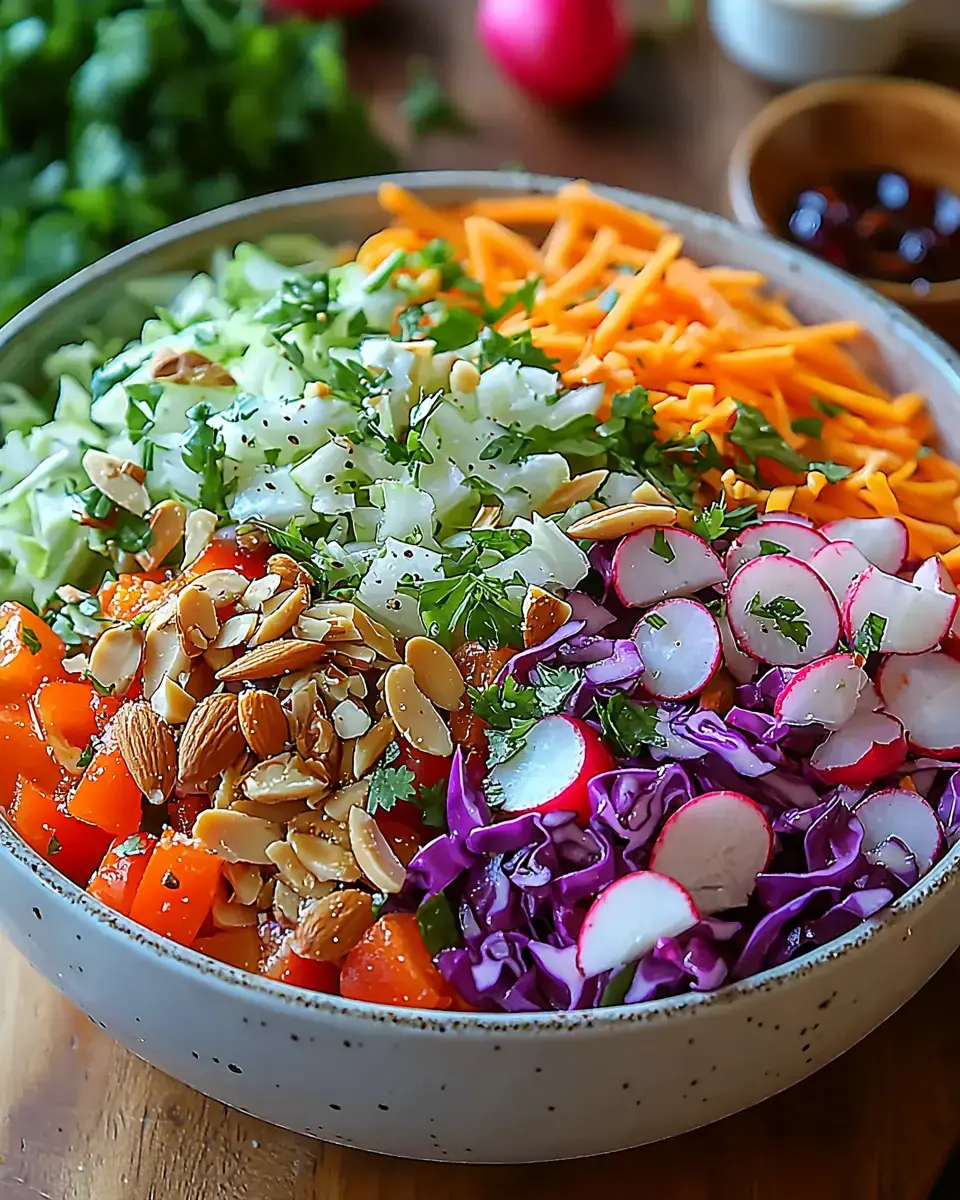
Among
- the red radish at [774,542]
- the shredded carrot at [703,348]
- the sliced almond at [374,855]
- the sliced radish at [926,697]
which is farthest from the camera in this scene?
the shredded carrot at [703,348]

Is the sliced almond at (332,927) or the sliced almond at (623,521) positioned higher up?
the sliced almond at (623,521)

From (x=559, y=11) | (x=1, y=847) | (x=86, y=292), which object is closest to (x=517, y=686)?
(x=1, y=847)

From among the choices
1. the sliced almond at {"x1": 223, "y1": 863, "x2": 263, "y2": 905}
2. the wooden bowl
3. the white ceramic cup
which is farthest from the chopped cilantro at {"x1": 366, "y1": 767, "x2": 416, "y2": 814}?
the white ceramic cup

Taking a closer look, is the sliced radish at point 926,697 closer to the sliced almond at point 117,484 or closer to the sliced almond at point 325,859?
→ the sliced almond at point 325,859

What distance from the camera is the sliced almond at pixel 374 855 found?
1081mm

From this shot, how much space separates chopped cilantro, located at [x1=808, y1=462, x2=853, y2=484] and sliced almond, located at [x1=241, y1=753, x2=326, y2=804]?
0.66 metres

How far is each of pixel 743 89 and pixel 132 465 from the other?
1612 mm

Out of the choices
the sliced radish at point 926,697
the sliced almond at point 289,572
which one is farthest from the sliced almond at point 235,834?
the sliced radish at point 926,697

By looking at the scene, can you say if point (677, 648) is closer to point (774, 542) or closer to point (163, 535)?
point (774, 542)

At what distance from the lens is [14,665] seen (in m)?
1.24

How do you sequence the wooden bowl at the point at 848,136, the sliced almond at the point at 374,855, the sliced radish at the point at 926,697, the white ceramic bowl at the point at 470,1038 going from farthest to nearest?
the wooden bowl at the point at 848,136
the sliced radish at the point at 926,697
the sliced almond at the point at 374,855
the white ceramic bowl at the point at 470,1038

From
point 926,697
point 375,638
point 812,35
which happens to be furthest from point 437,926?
point 812,35

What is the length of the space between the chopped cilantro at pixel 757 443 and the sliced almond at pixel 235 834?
2.16ft

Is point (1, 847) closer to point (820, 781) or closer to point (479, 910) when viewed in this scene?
point (479, 910)
